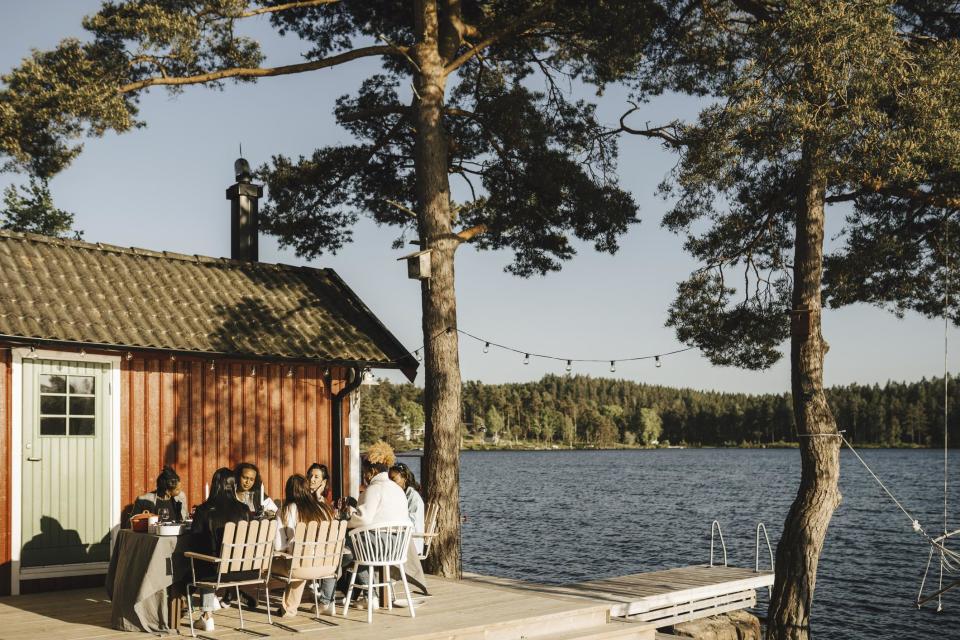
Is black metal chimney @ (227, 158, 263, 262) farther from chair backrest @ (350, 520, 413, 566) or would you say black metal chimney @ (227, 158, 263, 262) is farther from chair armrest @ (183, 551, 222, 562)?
chair armrest @ (183, 551, 222, 562)

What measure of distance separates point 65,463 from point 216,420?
171cm

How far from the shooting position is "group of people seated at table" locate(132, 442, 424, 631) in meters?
6.91

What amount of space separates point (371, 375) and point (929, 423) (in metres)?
120

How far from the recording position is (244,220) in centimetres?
1252

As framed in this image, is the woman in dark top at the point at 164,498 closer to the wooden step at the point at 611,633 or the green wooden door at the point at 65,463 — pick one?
the green wooden door at the point at 65,463

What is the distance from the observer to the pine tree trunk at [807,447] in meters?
11.2

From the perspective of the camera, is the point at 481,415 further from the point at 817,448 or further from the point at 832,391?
the point at 817,448

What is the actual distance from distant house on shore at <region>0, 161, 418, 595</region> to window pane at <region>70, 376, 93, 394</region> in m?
0.01

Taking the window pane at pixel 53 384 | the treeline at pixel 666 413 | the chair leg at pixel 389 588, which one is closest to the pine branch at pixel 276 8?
the window pane at pixel 53 384

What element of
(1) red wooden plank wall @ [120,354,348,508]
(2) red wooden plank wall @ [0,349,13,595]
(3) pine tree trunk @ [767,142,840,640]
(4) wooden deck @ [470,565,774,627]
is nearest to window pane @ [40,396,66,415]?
(2) red wooden plank wall @ [0,349,13,595]

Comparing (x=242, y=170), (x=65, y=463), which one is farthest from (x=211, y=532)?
(x=242, y=170)

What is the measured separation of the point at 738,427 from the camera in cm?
13225

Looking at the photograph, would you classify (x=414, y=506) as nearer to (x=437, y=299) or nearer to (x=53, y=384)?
(x=437, y=299)

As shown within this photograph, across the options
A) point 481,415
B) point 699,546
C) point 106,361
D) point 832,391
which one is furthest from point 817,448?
point 481,415
